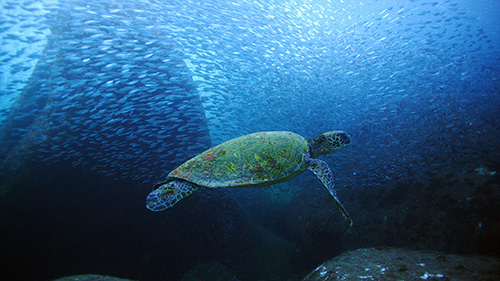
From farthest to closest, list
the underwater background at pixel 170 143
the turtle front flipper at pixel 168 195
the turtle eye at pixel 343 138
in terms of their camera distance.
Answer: the underwater background at pixel 170 143
the turtle eye at pixel 343 138
the turtle front flipper at pixel 168 195

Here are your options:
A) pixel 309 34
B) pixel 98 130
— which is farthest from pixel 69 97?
pixel 309 34

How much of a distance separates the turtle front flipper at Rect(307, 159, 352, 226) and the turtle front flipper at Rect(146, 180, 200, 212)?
224 cm

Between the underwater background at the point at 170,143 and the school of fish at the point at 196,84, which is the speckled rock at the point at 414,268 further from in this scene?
the school of fish at the point at 196,84

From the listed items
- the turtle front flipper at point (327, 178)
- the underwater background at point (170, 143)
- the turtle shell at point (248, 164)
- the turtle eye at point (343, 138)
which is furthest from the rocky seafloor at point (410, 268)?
the turtle eye at point (343, 138)

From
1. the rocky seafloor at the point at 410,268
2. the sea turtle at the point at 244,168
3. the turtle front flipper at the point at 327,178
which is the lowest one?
the rocky seafloor at the point at 410,268

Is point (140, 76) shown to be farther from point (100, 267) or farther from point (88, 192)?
point (100, 267)

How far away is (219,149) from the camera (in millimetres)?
3357

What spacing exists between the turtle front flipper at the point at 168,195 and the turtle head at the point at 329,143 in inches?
102

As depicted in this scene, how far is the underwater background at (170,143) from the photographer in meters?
5.98

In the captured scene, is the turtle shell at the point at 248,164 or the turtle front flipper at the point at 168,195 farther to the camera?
the turtle shell at the point at 248,164

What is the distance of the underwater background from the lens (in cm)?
598

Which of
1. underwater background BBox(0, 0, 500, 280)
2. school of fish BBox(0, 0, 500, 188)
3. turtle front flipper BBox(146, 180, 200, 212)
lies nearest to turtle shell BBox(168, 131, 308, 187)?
turtle front flipper BBox(146, 180, 200, 212)

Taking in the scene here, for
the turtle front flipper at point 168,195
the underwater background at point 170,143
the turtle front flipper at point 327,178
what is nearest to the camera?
the turtle front flipper at point 168,195

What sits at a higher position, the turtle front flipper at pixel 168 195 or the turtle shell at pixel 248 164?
the turtle shell at pixel 248 164
